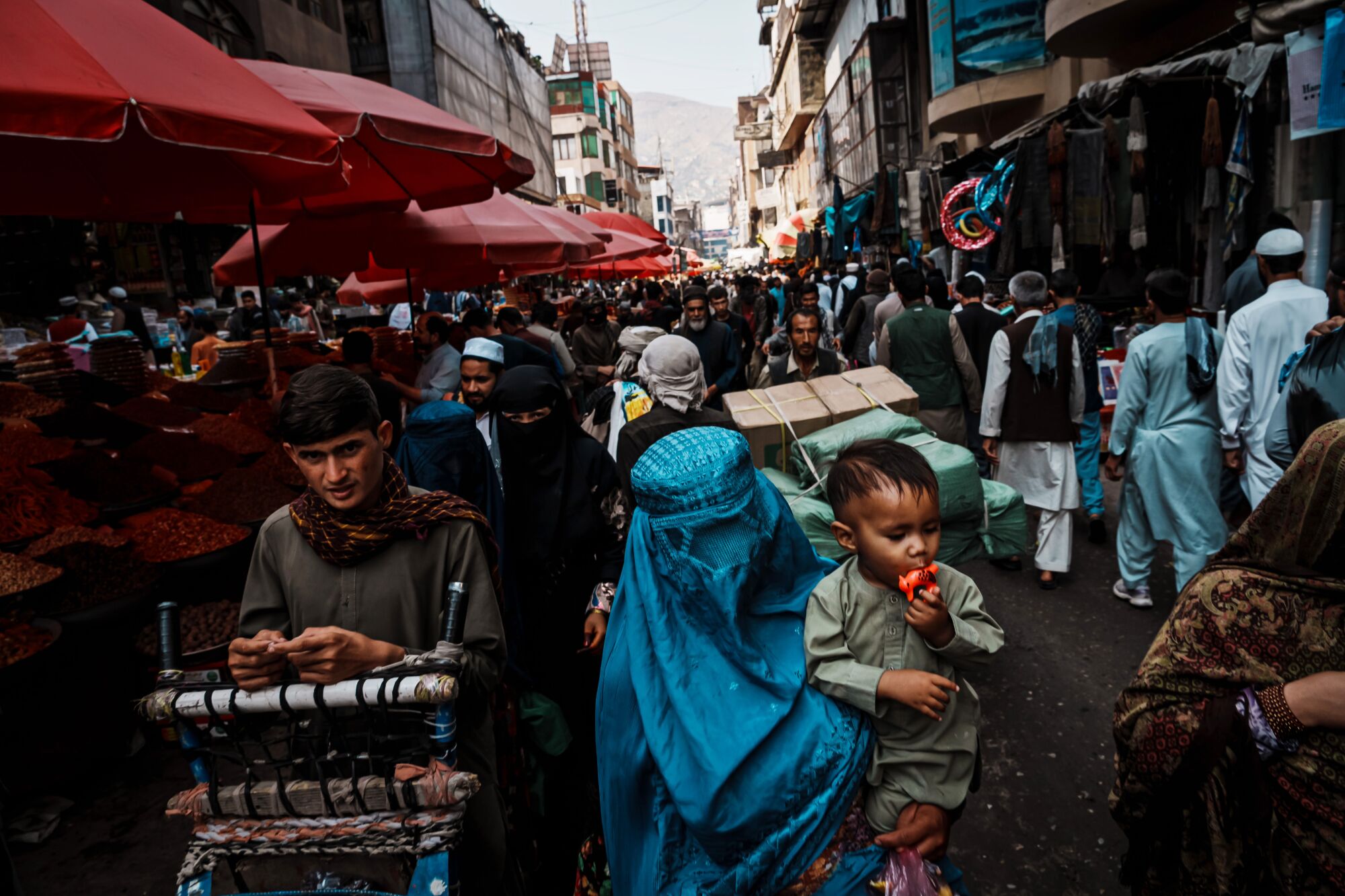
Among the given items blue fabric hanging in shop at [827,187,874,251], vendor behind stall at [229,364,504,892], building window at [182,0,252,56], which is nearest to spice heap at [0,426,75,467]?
vendor behind stall at [229,364,504,892]

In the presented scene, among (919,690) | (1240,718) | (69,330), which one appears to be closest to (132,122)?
(919,690)

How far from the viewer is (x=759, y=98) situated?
249 ft

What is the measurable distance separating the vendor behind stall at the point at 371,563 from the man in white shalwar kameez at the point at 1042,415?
14.2 ft

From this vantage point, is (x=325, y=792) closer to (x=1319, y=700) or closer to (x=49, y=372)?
(x=1319, y=700)

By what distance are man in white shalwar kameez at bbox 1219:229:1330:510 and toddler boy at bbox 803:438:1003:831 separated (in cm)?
355

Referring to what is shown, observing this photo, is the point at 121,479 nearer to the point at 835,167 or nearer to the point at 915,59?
the point at 915,59

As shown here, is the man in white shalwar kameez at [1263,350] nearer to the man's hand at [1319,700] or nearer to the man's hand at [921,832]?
the man's hand at [1319,700]

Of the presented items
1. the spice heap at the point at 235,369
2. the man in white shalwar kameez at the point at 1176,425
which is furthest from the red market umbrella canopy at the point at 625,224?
the man in white shalwar kameez at the point at 1176,425

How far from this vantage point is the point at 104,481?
4.57 metres

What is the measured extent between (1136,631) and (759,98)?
3117 inches

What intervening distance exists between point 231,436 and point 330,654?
4742mm

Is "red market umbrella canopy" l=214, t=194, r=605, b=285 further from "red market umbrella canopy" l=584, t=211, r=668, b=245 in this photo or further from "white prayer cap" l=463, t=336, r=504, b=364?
"red market umbrella canopy" l=584, t=211, r=668, b=245

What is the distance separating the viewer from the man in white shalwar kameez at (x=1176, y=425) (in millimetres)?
4465

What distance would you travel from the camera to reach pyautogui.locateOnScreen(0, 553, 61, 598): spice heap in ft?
11.3
